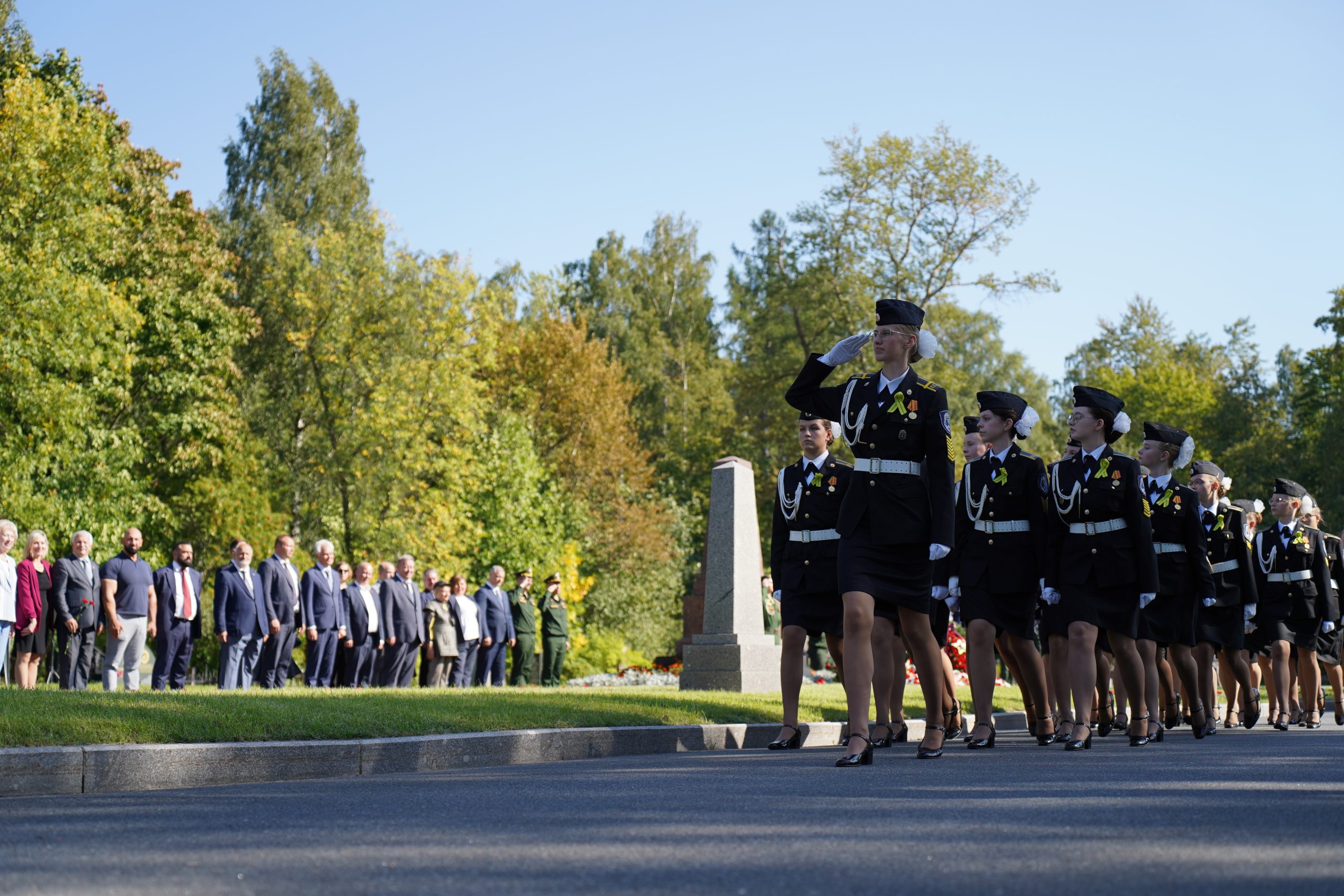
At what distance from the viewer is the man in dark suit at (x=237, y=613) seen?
58.3ft

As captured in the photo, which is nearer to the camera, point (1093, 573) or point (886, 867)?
point (886, 867)

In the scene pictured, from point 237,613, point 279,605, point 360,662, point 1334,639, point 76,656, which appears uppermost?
point 279,605

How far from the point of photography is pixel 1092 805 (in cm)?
598

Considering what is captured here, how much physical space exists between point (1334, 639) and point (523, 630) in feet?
45.4

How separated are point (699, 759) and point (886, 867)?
521 centimetres

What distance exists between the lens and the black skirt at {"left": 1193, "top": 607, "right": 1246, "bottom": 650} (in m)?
13.5

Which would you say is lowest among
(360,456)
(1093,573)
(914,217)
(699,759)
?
(699,759)

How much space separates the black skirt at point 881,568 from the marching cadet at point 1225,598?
5.56m

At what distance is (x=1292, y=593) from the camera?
584 inches

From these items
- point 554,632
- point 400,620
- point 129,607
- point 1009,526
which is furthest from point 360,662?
point 1009,526

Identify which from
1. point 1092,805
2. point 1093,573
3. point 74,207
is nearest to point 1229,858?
point 1092,805

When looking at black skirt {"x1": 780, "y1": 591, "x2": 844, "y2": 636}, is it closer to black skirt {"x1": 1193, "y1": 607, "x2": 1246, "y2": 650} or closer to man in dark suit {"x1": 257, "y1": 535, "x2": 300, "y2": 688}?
black skirt {"x1": 1193, "y1": 607, "x2": 1246, "y2": 650}

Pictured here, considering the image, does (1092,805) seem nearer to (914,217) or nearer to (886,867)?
(886,867)

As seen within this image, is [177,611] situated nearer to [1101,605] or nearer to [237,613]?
[237,613]
